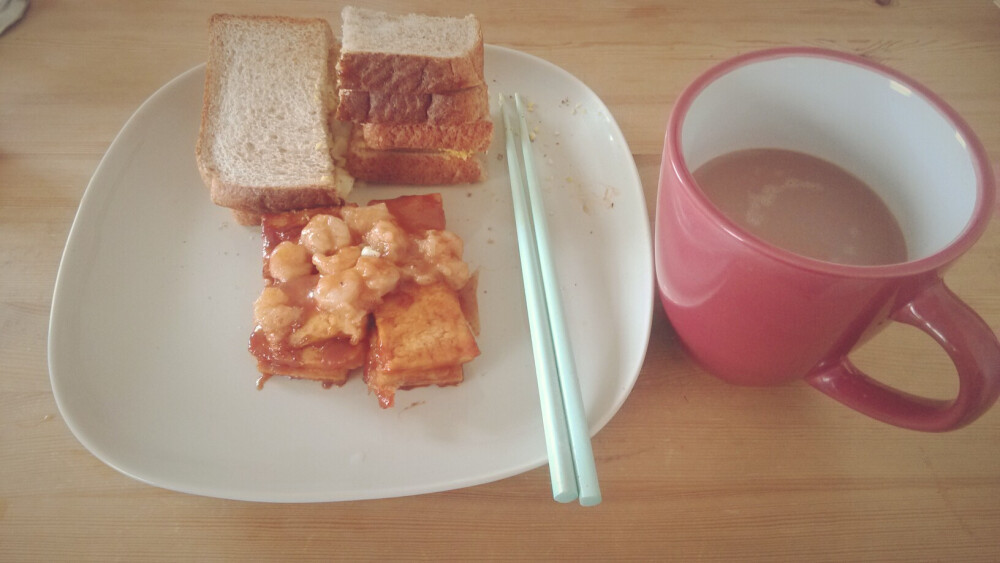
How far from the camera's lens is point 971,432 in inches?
30.5

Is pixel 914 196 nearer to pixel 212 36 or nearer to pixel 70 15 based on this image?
pixel 212 36

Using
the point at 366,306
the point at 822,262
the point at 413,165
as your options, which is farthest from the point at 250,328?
the point at 822,262

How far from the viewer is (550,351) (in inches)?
30.1

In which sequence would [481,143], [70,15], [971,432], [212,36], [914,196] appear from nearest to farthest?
1. [914,196]
2. [971,432]
3. [481,143]
4. [212,36]
5. [70,15]

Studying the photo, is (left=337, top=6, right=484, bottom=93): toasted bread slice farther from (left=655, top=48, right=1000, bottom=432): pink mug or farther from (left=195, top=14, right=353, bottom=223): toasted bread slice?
(left=655, top=48, right=1000, bottom=432): pink mug

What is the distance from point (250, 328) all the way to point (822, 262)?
735mm

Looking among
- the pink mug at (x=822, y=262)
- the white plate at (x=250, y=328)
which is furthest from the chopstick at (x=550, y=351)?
the pink mug at (x=822, y=262)

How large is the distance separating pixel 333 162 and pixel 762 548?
2.85ft

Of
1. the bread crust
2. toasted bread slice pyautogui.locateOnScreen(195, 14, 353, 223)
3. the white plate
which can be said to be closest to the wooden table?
the white plate

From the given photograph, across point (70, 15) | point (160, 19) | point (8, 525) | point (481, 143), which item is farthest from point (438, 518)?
point (70, 15)

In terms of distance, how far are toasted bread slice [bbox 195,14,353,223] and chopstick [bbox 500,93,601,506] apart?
32 centimetres

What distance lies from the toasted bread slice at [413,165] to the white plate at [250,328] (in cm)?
3

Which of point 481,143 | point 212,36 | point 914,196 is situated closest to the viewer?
point 914,196

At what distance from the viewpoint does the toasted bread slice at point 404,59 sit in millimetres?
988
